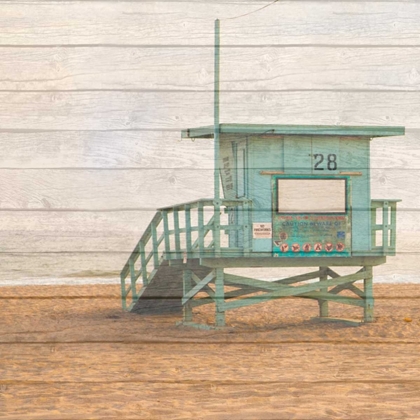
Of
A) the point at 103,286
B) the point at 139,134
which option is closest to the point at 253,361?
the point at 103,286

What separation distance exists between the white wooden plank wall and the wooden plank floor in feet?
1.51

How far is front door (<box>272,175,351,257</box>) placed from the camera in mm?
9375

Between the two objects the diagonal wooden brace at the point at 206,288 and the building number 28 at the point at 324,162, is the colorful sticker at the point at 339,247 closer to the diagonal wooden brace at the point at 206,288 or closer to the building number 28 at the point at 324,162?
the building number 28 at the point at 324,162

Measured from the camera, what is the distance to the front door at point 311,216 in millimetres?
9375

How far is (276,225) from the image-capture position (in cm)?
1009

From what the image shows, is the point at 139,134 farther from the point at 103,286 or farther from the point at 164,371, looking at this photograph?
the point at 164,371

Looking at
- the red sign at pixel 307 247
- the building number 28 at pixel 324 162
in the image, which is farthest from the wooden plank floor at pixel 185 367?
the building number 28 at pixel 324 162

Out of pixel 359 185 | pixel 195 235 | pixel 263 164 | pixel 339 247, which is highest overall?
pixel 263 164

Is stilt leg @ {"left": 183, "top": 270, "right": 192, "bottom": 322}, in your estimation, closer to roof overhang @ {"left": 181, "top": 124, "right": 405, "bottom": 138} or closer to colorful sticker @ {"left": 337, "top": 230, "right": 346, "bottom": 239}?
colorful sticker @ {"left": 337, "top": 230, "right": 346, "bottom": 239}

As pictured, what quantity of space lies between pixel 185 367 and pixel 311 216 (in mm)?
2052

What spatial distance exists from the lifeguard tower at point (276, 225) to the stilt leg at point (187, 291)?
0.4 inches

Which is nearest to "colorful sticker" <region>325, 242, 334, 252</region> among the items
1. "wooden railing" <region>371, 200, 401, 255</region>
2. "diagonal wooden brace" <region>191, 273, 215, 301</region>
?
"wooden railing" <region>371, 200, 401, 255</region>

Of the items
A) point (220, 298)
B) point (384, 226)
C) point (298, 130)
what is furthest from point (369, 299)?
point (298, 130)

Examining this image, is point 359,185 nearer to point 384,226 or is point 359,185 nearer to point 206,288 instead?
point 384,226
